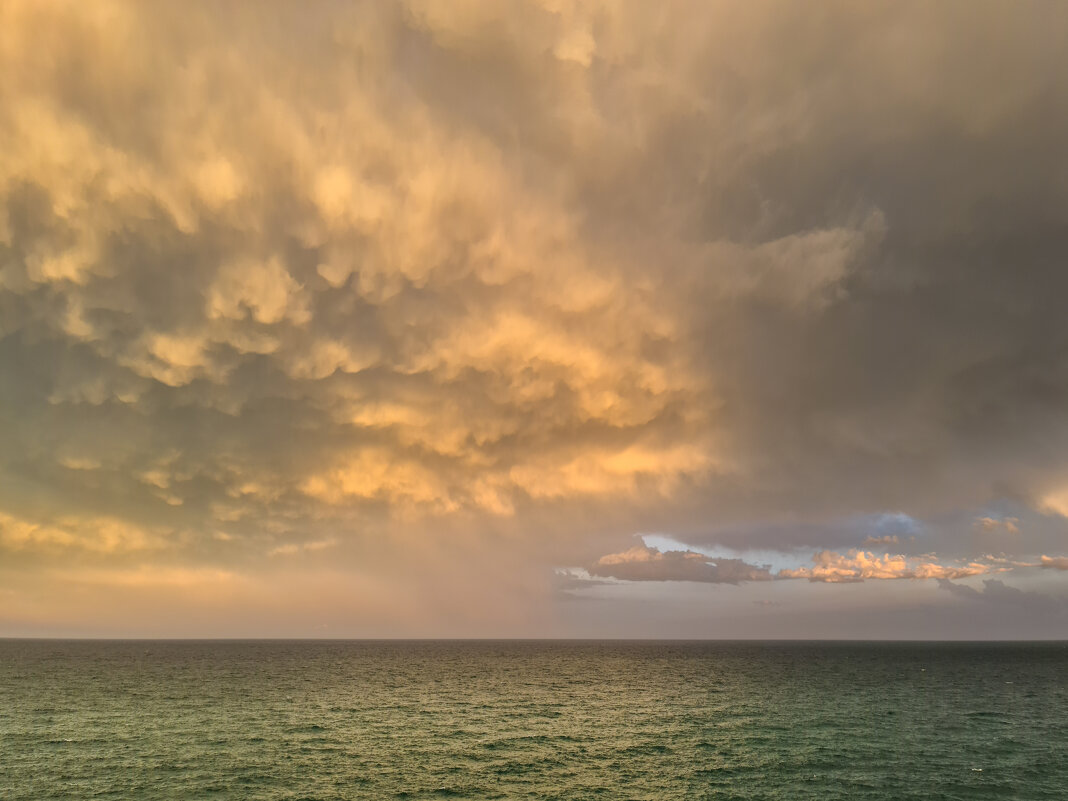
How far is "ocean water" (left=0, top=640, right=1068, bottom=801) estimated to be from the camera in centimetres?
4662

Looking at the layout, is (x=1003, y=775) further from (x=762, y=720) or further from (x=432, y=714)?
(x=432, y=714)

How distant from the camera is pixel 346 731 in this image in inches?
2667

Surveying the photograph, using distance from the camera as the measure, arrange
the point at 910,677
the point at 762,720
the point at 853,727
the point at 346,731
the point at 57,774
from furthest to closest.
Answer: the point at 910,677 → the point at 762,720 → the point at 853,727 → the point at 346,731 → the point at 57,774

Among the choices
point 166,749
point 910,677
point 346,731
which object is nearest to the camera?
point 166,749

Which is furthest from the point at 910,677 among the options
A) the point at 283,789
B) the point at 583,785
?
the point at 283,789

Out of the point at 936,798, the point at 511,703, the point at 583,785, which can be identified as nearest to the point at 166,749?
the point at 583,785

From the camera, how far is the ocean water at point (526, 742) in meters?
46.6

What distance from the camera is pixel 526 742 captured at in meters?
62.8

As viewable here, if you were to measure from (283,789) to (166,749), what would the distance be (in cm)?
2054

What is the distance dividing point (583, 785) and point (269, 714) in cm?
5076

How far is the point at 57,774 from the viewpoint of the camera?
48.5m

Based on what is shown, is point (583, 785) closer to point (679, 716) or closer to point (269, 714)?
point (679, 716)

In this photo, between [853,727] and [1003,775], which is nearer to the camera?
[1003,775]

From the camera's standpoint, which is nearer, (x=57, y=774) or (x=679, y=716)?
(x=57, y=774)
